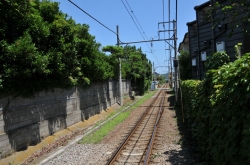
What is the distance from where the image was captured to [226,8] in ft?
15.9

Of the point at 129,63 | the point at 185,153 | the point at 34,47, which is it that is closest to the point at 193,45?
the point at 129,63

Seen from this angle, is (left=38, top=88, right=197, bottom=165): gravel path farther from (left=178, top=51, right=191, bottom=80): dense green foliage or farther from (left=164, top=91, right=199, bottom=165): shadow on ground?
(left=178, top=51, right=191, bottom=80): dense green foliage

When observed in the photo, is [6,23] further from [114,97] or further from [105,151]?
[114,97]

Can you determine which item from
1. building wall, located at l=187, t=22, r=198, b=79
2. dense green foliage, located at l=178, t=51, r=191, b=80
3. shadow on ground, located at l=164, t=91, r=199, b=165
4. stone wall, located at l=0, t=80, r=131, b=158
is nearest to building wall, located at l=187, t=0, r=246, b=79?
building wall, located at l=187, t=22, r=198, b=79

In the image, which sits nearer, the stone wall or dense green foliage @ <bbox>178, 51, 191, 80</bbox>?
the stone wall

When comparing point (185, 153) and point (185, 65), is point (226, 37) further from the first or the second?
point (185, 65)

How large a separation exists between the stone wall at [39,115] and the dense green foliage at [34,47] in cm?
47

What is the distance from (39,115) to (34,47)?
10.6ft

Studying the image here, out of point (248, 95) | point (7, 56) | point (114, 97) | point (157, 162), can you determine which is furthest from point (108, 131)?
point (114, 97)

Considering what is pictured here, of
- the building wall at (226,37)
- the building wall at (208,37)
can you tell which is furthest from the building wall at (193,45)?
the building wall at (226,37)

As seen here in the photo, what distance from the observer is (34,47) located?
8031mm

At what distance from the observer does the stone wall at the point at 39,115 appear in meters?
7.80

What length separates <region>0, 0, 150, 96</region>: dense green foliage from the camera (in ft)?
25.5

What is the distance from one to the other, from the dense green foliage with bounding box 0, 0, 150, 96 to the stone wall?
0.47 meters
